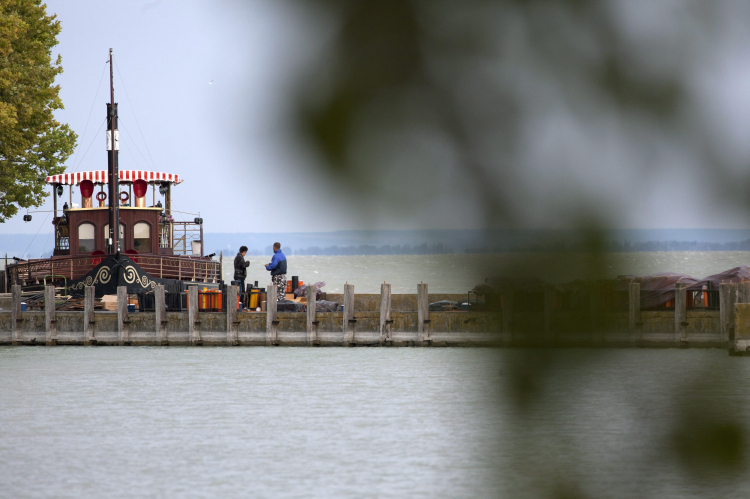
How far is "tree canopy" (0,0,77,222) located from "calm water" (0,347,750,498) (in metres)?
8.42

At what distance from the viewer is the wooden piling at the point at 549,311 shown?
1088mm

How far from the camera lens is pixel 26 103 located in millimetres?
27906

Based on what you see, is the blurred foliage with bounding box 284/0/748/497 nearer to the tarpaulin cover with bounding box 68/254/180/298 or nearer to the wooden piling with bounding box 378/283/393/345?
the wooden piling with bounding box 378/283/393/345

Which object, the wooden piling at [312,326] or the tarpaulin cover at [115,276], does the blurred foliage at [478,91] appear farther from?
the tarpaulin cover at [115,276]

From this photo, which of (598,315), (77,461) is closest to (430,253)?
(598,315)

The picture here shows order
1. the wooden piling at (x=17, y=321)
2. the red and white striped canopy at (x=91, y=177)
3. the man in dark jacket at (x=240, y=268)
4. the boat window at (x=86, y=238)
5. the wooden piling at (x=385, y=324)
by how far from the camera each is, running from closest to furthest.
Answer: the wooden piling at (x=385, y=324) → the man in dark jacket at (x=240, y=268) → the wooden piling at (x=17, y=321) → the red and white striped canopy at (x=91, y=177) → the boat window at (x=86, y=238)

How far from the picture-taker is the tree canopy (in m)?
27.0

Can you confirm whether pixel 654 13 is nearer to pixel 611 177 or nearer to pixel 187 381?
pixel 611 177

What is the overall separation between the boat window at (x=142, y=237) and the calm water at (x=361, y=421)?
5.42m

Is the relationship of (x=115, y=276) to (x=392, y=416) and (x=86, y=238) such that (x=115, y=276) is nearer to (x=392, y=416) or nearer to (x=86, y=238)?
(x=86, y=238)

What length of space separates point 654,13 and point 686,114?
13 cm

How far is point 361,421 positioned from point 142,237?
55.3ft

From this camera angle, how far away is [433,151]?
43.2 inches

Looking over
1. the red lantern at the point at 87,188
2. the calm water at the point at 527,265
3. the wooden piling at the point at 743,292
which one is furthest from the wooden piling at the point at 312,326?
the calm water at the point at 527,265
